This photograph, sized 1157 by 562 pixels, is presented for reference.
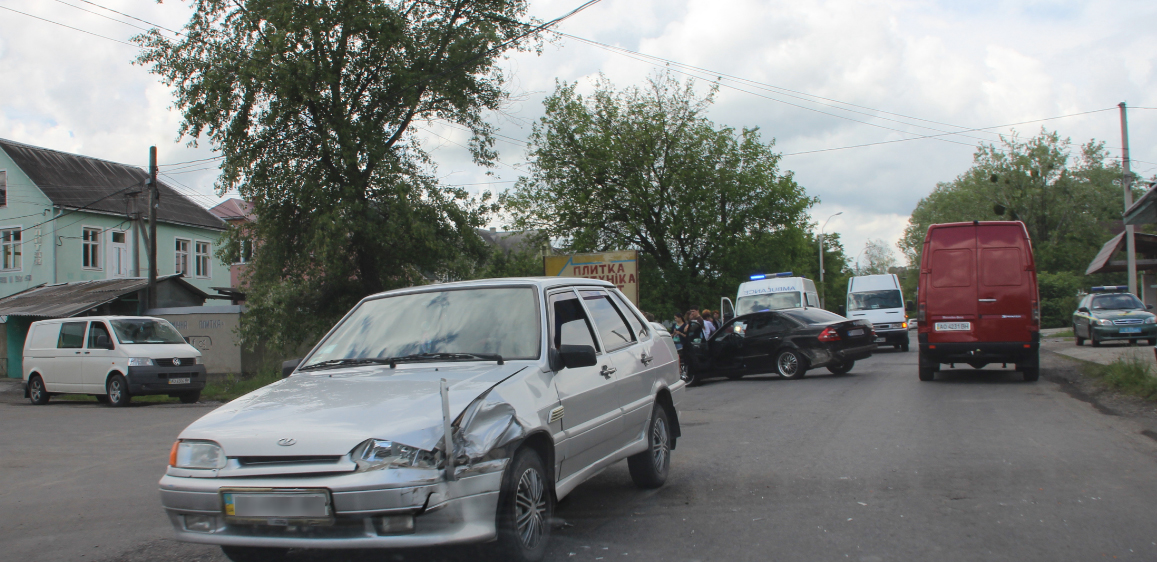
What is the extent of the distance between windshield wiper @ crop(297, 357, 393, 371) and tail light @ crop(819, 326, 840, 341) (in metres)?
12.8

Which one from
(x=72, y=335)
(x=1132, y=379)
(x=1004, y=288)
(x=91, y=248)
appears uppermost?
(x=91, y=248)

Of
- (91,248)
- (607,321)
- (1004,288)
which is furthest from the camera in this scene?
(91,248)

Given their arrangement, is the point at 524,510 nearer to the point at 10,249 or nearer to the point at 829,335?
the point at 829,335

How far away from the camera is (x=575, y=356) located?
4.79 meters

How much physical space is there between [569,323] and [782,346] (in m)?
12.3

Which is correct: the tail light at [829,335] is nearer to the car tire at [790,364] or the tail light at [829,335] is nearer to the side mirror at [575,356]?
the car tire at [790,364]

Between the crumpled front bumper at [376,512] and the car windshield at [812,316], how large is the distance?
13.9 meters

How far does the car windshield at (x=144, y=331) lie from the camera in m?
17.9

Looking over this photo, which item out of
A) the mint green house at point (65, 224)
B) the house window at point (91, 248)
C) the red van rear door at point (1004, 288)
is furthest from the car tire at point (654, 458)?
the house window at point (91, 248)

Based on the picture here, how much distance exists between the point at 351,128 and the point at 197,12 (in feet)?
17.9

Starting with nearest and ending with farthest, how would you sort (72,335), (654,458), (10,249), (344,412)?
(344,412) → (654,458) → (72,335) → (10,249)

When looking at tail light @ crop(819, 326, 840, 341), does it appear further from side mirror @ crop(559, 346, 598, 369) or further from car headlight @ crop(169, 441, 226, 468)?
car headlight @ crop(169, 441, 226, 468)

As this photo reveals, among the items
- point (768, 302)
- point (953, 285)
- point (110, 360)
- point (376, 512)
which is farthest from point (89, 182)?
point (376, 512)

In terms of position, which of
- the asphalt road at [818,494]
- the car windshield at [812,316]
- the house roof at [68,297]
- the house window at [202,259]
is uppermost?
the house window at [202,259]
